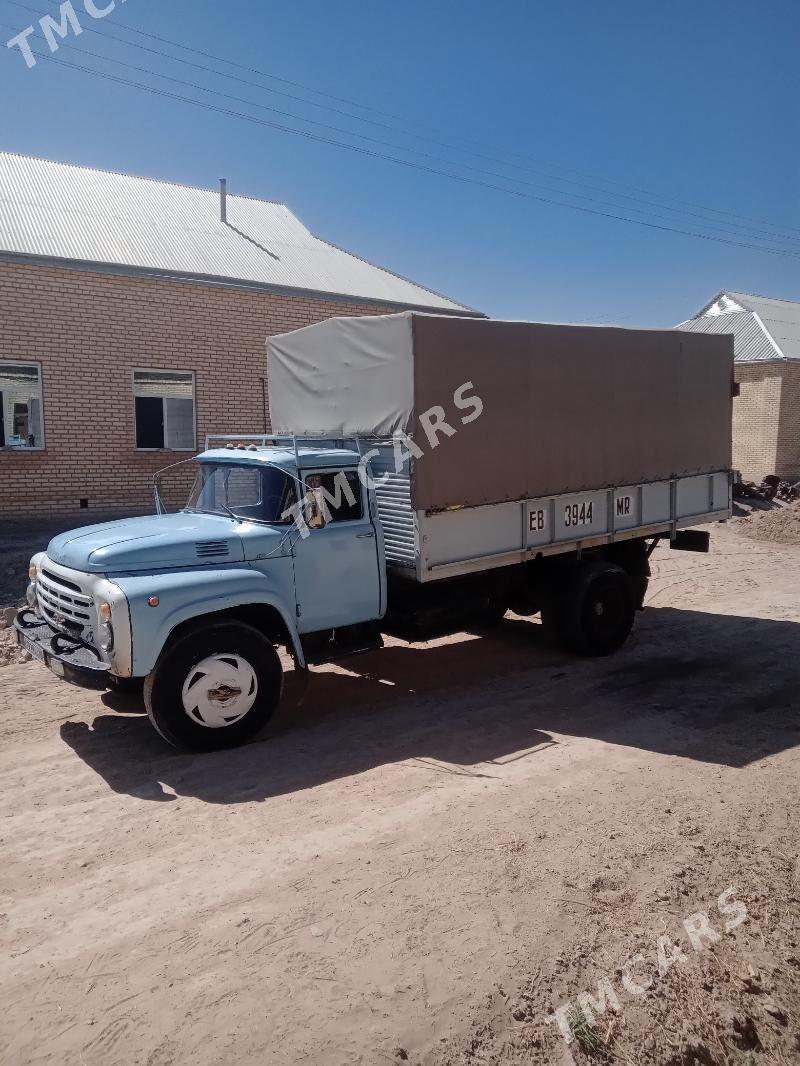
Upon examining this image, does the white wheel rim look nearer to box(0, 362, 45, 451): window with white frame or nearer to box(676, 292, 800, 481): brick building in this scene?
box(0, 362, 45, 451): window with white frame

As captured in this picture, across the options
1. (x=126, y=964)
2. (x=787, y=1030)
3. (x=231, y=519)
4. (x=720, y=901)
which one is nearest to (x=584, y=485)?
(x=231, y=519)

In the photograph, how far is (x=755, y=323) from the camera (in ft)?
96.5

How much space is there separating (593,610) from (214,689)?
13.5ft

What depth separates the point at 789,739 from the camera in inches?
235

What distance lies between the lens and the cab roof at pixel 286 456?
632cm

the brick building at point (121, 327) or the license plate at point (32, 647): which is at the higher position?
the brick building at point (121, 327)

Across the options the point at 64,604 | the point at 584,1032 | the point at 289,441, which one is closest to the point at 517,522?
the point at 289,441

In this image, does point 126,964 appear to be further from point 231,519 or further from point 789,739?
point 789,739

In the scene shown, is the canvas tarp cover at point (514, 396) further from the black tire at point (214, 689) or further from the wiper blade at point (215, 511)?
the black tire at point (214, 689)

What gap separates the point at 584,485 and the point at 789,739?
9.66 feet

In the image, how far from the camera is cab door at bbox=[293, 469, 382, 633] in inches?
243

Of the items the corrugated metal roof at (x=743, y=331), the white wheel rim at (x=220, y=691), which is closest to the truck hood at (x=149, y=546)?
the white wheel rim at (x=220, y=691)

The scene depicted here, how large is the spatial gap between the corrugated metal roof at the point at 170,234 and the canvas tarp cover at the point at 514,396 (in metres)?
7.31

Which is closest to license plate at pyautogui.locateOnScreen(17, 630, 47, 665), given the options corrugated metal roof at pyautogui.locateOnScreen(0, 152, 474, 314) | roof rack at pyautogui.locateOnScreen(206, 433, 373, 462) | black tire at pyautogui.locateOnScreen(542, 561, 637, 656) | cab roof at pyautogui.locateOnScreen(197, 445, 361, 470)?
cab roof at pyautogui.locateOnScreen(197, 445, 361, 470)
